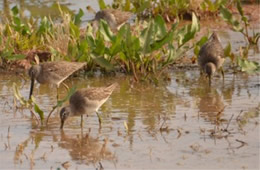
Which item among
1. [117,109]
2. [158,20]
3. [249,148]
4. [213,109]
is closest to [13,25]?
[158,20]

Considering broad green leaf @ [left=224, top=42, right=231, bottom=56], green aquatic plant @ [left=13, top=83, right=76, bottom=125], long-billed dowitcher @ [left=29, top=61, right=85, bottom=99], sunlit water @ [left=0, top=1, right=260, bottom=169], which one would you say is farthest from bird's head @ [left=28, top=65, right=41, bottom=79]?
broad green leaf @ [left=224, top=42, right=231, bottom=56]

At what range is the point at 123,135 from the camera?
822 centimetres

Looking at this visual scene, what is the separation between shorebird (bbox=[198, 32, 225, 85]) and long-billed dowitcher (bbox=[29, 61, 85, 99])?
1854 mm

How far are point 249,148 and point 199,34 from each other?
7096 mm

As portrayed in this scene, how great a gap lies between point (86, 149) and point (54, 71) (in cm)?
299

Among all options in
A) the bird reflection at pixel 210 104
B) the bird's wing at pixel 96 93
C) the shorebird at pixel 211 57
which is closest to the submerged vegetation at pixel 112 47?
the shorebird at pixel 211 57

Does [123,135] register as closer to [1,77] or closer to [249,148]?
[249,148]

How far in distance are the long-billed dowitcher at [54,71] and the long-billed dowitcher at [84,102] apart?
1.52 m

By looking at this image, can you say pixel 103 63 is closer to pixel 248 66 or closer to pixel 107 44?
pixel 107 44

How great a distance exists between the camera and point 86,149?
25.7 feet

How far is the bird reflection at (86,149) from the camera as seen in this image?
741cm

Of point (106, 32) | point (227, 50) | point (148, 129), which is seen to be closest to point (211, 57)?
point (227, 50)

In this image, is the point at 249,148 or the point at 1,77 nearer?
the point at 249,148

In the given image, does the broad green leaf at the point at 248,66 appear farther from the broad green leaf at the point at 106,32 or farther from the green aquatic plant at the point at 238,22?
the green aquatic plant at the point at 238,22
